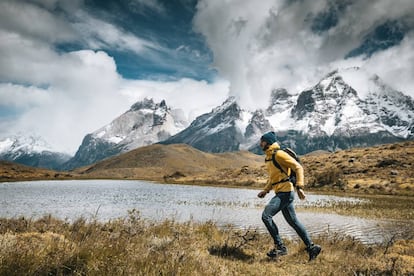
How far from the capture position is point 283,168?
10.3 metres

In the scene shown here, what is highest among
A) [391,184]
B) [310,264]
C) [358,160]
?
[358,160]

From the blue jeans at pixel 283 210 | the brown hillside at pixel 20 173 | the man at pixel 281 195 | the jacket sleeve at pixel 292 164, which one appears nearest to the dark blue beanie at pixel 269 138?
the man at pixel 281 195

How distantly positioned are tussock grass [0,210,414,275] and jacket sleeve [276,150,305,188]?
2355 millimetres

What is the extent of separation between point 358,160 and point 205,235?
6657cm

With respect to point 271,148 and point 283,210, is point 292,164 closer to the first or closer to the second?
point 271,148

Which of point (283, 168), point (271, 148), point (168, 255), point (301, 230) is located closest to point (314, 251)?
point (301, 230)

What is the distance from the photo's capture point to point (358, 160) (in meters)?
72.5

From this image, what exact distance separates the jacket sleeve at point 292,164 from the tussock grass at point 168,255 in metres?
2.36

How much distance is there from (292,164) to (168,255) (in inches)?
167

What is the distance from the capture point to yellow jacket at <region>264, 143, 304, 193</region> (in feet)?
32.8

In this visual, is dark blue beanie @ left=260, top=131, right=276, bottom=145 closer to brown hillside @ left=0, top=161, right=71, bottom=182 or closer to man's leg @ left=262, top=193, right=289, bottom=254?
man's leg @ left=262, top=193, right=289, bottom=254

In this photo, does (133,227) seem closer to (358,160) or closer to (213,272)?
(213,272)

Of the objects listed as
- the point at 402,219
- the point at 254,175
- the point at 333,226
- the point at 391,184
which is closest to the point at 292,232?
the point at 333,226

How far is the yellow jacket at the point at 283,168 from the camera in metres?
10.0
